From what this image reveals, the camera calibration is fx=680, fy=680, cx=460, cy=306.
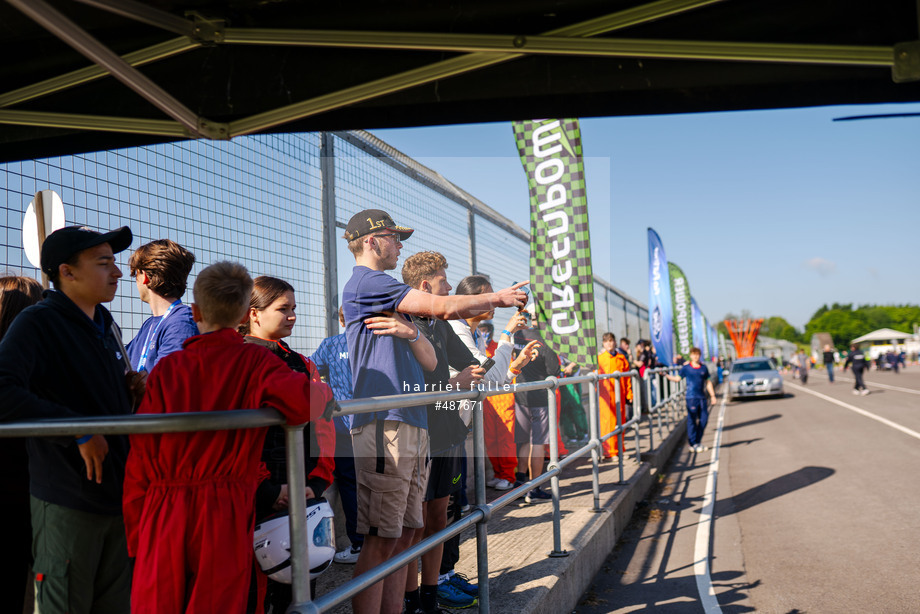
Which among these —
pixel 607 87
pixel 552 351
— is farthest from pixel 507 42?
pixel 552 351

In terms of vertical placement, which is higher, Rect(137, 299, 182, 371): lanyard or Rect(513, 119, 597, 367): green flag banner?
Rect(513, 119, 597, 367): green flag banner

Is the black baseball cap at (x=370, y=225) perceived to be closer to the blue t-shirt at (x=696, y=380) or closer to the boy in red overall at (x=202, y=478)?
the boy in red overall at (x=202, y=478)

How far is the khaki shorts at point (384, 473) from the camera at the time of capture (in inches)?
109

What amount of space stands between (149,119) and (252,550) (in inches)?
90.0

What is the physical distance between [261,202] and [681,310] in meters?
15.9

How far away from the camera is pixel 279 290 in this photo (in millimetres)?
2943

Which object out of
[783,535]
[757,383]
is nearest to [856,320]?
[757,383]

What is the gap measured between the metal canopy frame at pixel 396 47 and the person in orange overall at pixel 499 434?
131 inches

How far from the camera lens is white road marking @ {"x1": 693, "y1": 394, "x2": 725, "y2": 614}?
441 centimetres

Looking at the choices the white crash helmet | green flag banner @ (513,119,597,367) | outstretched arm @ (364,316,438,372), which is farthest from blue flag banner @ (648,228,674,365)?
the white crash helmet

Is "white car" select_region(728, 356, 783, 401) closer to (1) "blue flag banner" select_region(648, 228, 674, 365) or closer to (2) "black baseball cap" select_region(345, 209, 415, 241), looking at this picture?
(1) "blue flag banner" select_region(648, 228, 674, 365)

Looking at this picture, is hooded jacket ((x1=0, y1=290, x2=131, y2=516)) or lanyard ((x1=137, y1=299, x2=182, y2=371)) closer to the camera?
hooded jacket ((x1=0, y1=290, x2=131, y2=516))

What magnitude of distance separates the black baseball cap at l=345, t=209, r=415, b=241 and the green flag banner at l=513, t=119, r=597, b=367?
365 cm

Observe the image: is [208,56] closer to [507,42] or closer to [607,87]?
[507,42]
